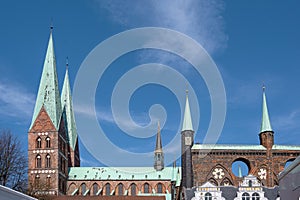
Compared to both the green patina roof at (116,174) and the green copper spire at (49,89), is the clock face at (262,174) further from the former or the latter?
the green copper spire at (49,89)

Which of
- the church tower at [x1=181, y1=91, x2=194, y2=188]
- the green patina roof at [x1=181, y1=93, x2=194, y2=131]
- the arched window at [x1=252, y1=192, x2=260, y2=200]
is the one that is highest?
the green patina roof at [x1=181, y1=93, x2=194, y2=131]

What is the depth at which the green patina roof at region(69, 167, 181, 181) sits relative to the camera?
88381 mm

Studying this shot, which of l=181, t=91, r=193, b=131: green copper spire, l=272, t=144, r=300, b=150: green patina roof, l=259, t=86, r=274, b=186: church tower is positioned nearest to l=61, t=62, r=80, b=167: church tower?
l=181, t=91, r=193, b=131: green copper spire

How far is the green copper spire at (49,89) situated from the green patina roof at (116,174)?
42.3ft

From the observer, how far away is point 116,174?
9106cm

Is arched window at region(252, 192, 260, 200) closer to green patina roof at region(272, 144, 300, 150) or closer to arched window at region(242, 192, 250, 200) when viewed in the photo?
arched window at region(242, 192, 250, 200)

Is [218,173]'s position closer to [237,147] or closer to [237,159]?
[237,159]

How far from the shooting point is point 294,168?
8.07 meters

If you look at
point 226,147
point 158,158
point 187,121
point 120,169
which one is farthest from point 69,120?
point 226,147

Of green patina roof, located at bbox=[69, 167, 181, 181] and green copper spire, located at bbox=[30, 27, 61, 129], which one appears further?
green patina roof, located at bbox=[69, 167, 181, 181]

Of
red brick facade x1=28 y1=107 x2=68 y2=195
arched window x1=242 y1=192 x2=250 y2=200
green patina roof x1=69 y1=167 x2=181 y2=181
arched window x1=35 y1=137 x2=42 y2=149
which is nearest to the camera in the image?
arched window x1=242 y1=192 x2=250 y2=200

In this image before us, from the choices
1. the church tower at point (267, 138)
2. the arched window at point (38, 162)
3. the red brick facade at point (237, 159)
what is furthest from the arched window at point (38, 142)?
the church tower at point (267, 138)

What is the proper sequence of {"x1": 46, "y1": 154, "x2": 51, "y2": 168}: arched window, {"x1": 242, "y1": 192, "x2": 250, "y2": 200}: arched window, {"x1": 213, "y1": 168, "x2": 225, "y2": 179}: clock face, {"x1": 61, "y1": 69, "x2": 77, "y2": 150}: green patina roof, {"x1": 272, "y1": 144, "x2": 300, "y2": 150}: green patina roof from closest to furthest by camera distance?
{"x1": 242, "y1": 192, "x2": 250, "y2": 200}: arched window → {"x1": 213, "y1": 168, "x2": 225, "y2": 179}: clock face → {"x1": 272, "y1": 144, "x2": 300, "y2": 150}: green patina roof → {"x1": 46, "y1": 154, "x2": 51, "y2": 168}: arched window → {"x1": 61, "y1": 69, "x2": 77, "y2": 150}: green patina roof

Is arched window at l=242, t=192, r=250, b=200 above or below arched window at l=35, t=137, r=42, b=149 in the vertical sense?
below
